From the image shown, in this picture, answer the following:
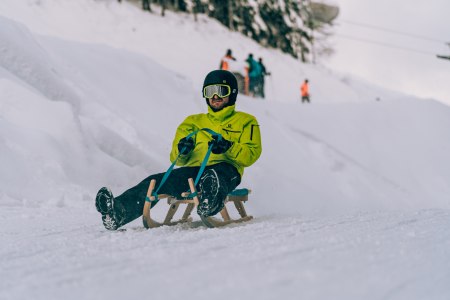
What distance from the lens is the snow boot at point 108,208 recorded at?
12.4 feet

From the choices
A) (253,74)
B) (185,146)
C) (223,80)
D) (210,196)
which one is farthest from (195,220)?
(253,74)

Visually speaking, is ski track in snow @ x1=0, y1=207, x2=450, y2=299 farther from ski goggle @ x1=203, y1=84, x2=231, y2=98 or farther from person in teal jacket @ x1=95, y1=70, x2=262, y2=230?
ski goggle @ x1=203, y1=84, x2=231, y2=98

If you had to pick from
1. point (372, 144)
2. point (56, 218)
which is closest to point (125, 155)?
point (56, 218)

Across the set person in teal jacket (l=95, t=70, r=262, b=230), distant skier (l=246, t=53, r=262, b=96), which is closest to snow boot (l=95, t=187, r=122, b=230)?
person in teal jacket (l=95, t=70, r=262, b=230)

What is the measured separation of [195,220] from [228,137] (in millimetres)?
898

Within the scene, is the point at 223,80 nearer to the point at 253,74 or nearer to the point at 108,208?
the point at 108,208

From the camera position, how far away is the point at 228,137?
4309mm

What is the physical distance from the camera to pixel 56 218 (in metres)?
4.58

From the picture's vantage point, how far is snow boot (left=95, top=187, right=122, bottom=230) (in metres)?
3.77

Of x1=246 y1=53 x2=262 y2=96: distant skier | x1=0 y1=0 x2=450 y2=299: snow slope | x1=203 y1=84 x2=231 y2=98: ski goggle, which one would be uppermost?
x1=203 y1=84 x2=231 y2=98: ski goggle

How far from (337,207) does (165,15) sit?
2056 centimetres

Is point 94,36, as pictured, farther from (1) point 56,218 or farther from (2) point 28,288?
(2) point 28,288

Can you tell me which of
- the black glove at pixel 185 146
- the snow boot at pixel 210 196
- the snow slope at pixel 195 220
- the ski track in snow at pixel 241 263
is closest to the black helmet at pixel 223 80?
the black glove at pixel 185 146

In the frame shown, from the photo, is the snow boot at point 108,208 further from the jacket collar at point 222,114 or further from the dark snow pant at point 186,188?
the jacket collar at point 222,114
